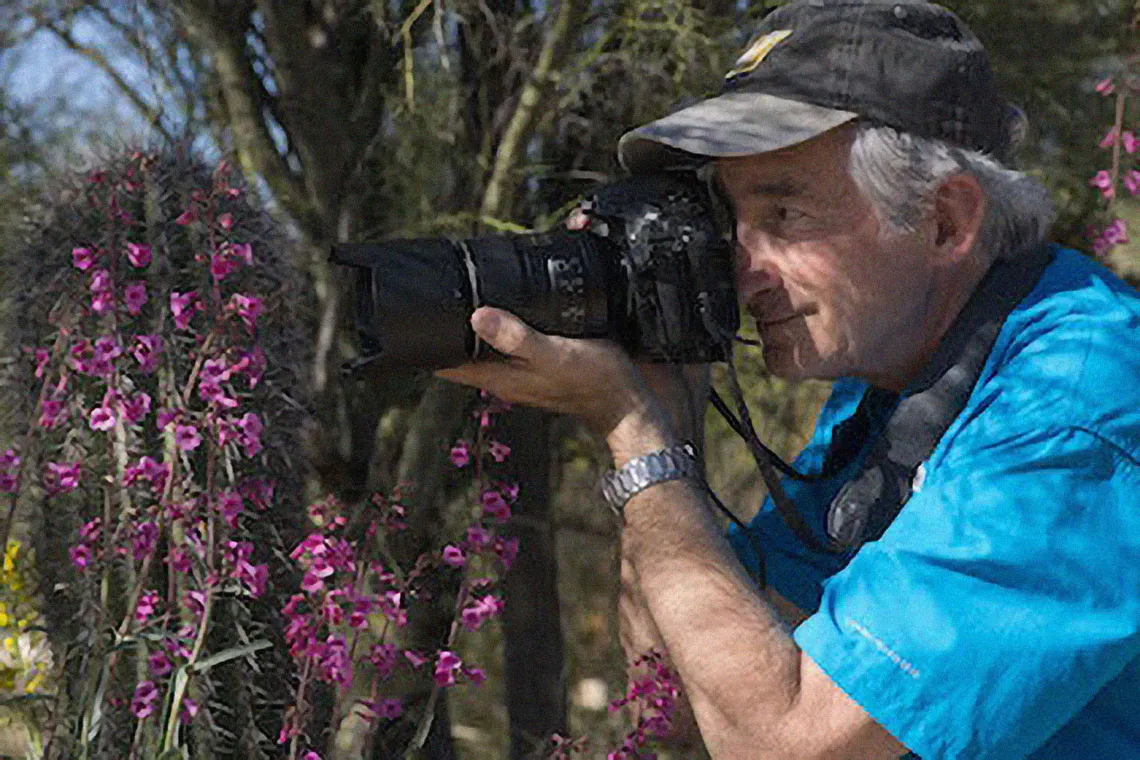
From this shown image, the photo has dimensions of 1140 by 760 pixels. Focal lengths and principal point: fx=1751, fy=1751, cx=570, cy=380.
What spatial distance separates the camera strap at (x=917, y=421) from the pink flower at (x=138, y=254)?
0.73m

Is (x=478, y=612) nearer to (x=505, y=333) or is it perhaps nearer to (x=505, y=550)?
(x=505, y=550)

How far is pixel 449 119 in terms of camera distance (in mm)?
3664

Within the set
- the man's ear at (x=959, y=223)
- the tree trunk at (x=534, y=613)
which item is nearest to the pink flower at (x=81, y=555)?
the man's ear at (x=959, y=223)

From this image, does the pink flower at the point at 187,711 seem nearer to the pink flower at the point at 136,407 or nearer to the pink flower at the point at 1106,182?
the pink flower at the point at 136,407

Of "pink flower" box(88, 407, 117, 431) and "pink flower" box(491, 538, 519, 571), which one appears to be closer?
"pink flower" box(88, 407, 117, 431)

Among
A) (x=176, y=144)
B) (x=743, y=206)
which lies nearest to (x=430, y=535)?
(x=176, y=144)

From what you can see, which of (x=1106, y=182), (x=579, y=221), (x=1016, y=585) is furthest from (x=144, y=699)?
(x=1106, y=182)

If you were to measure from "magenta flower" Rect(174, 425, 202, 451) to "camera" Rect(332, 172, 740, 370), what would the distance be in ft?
0.79

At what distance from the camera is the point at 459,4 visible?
349 centimetres

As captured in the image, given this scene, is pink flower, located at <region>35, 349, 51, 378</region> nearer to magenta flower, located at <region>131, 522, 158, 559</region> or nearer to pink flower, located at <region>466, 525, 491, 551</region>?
magenta flower, located at <region>131, 522, 158, 559</region>

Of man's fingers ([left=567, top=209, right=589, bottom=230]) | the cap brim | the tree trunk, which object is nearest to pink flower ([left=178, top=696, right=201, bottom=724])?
man's fingers ([left=567, top=209, right=589, bottom=230])

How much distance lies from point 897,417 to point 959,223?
22 centimetres

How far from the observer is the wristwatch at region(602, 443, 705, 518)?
6.04 feet

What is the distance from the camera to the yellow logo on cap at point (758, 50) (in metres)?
1.93
